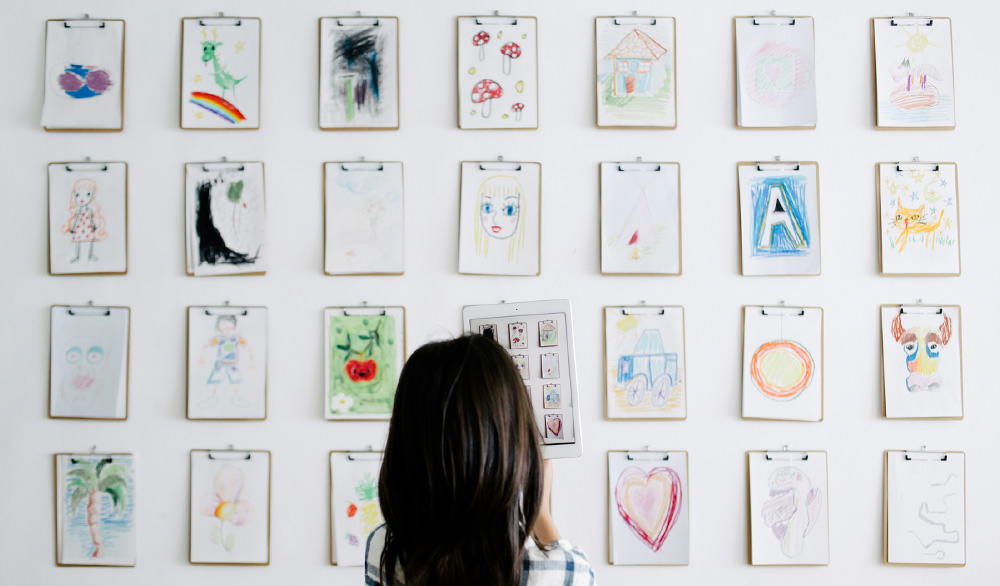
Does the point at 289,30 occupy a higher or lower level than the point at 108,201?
higher

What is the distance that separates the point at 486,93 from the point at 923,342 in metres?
1.26

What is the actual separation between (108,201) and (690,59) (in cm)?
152

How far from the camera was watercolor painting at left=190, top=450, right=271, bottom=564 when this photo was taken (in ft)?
5.40

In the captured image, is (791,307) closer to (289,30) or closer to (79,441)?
(289,30)

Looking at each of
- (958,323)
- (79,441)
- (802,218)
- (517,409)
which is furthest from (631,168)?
(79,441)

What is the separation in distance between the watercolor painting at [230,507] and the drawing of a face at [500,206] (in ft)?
2.63

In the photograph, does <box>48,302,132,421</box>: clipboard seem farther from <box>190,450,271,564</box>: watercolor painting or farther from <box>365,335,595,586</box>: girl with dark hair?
<box>365,335,595,586</box>: girl with dark hair

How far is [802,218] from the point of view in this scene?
1.66 metres

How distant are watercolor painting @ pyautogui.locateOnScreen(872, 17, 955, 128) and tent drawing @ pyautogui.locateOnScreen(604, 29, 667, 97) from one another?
1.83 ft

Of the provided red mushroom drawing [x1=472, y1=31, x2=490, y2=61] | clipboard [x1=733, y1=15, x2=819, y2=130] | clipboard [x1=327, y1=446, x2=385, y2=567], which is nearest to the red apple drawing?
clipboard [x1=327, y1=446, x2=385, y2=567]

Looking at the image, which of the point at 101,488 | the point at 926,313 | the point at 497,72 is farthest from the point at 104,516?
the point at 926,313

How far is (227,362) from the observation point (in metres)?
1.66

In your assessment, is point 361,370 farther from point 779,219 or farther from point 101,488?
point 779,219

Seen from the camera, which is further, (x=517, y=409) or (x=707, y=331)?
(x=707, y=331)
